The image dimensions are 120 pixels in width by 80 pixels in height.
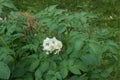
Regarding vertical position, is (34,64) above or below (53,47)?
below

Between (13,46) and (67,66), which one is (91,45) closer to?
(67,66)

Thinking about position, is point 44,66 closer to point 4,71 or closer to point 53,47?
point 53,47

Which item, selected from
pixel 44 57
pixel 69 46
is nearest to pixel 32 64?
pixel 44 57

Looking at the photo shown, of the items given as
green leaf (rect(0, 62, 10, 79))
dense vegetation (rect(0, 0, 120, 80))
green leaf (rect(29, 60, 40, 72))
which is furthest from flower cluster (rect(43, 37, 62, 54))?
green leaf (rect(0, 62, 10, 79))

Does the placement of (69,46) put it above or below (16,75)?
above

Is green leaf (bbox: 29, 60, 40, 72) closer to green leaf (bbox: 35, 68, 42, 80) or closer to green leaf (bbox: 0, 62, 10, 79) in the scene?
green leaf (bbox: 35, 68, 42, 80)

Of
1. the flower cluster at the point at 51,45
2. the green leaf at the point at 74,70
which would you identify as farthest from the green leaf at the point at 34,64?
the green leaf at the point at 74,70

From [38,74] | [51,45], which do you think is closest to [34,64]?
[38,74]

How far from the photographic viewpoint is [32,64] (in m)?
2.70

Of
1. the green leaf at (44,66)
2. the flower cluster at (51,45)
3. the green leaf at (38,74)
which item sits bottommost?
the green leaf at (38,74)

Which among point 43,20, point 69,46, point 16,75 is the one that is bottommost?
point 16,75

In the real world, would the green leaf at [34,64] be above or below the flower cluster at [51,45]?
below

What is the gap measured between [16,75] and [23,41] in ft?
1.00

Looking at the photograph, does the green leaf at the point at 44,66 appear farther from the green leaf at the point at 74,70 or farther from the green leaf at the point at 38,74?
the green leaf at the point at 74,70
